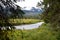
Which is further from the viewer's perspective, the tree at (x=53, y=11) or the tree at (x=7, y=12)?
the tree at (x=53, y=11)

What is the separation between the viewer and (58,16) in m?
12.0

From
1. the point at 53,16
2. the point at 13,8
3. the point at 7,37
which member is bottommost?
the point at 53,16

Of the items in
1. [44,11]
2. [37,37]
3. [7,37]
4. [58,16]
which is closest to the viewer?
[7,37]

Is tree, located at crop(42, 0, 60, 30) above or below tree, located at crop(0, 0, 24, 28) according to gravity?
below

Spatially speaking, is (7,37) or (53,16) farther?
(53,16)

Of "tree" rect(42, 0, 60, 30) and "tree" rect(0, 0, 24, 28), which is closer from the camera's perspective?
"tree" rect(0, 0, 24, 28)

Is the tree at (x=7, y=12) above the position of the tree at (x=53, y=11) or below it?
above

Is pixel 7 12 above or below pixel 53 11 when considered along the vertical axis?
above

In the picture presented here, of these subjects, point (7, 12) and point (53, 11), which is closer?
point (7, 12)

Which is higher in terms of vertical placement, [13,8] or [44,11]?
[13,8]

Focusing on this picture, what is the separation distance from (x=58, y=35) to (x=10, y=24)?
410 inches

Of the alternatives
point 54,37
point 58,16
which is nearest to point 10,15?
point 58,16

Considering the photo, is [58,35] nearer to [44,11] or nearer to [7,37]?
[44,11]

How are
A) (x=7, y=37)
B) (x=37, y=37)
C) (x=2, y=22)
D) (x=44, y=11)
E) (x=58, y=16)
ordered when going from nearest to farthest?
1. (x=2, y=22)
2. (x=7, y=37)
3. (x=58, y=16)
4. (x=44, y=11)
5. (x=37, y=37)
